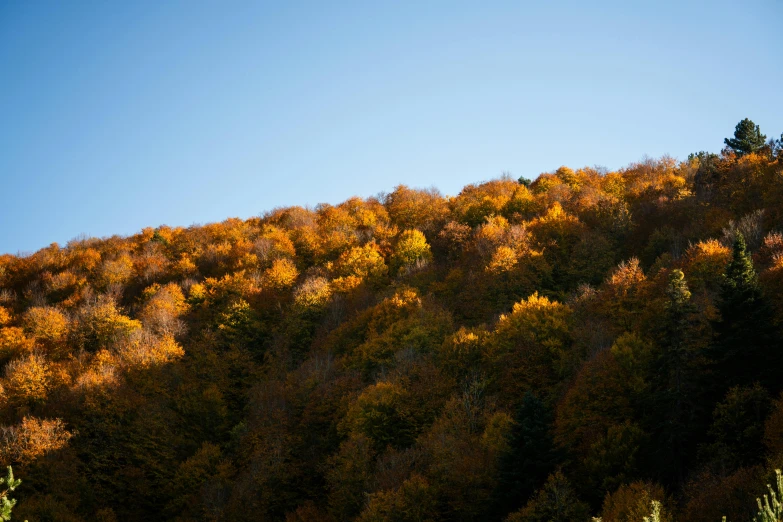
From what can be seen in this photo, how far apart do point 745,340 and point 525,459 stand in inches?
637

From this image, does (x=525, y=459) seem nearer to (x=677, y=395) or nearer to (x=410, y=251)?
(x=677, y=395)

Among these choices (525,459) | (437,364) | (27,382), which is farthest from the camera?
(27,382)

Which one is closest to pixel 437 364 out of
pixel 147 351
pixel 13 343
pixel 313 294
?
pixel 313 294

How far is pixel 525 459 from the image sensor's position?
45812 millimetres

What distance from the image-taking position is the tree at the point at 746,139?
101369 mm

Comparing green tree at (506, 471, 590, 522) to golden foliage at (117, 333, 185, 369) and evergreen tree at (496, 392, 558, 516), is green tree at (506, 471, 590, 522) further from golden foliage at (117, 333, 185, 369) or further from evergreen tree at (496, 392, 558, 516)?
golden foliage at (117, 333, 185, 369)

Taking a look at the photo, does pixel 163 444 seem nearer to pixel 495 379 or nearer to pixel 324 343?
pixel 324 343

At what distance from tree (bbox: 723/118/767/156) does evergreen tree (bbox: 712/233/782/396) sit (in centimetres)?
6205

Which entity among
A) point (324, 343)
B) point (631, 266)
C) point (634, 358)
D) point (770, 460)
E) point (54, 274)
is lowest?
point (770, 460)

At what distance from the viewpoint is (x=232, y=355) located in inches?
3442

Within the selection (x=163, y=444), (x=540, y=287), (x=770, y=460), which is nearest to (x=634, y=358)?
(x=770, y=460)

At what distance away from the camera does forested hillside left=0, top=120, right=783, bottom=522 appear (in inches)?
1786

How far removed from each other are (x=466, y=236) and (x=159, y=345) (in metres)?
48.1

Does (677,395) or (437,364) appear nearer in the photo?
(677,395)
